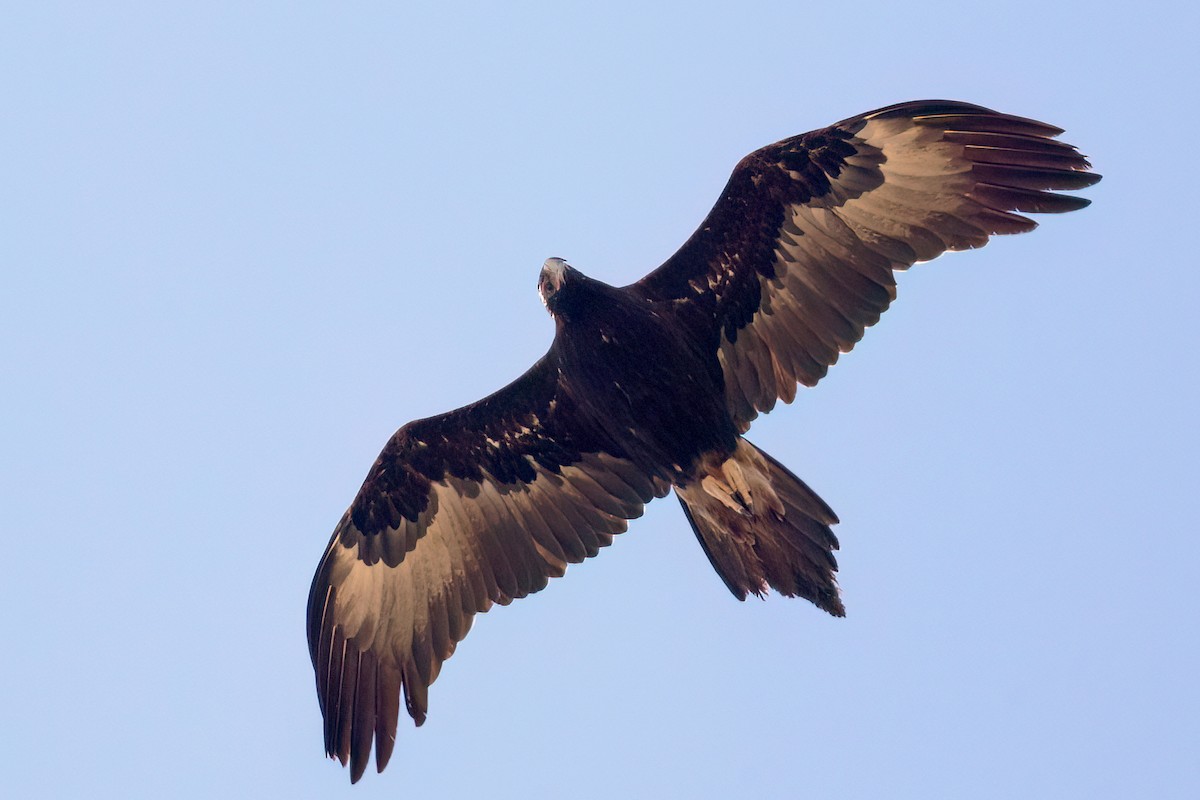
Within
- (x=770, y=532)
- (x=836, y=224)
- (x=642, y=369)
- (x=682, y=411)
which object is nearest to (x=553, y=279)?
(x=642, y=369)

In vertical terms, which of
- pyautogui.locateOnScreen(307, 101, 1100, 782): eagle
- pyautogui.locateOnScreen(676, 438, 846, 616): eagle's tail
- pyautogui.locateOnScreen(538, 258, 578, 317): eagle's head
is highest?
pyautogui.locateOnScreen(538, 258, 578, 317): eagle's head

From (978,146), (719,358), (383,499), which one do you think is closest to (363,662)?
(383,499)

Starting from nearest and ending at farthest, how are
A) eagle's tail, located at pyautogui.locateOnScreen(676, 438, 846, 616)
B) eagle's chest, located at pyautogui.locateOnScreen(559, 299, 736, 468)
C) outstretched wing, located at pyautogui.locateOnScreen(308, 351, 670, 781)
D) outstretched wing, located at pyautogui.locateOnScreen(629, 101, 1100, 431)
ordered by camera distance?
outstretched wing, located at pyautogui.locateOnScreen(629, 101, 1100, 431)
eagle's tail, located at pyautogui.locateOnScreen(676, 438, 846, 616)
eagle's chest, located at pyautogui.locateOnScreen(559, 299, 736, 468)
outstretched wing, located at pyautogui.locateOnScreen(308, 351, 670, 781)

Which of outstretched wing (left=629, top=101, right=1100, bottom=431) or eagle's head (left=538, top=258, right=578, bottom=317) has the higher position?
eagle's head (left=538, top=258, right=578, bottom=317)

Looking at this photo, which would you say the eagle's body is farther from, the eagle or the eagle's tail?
the eagle's tail

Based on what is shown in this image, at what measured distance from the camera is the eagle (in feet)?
34.2

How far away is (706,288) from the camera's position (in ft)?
36.1

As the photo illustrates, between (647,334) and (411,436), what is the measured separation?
7.17ft

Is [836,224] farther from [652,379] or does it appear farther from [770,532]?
[770,532]

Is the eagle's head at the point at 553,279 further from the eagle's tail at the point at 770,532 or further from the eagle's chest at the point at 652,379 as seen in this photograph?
the eagle's tail at the point at 770,532

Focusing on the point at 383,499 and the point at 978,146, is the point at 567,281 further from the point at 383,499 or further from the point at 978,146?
the point at 978,146

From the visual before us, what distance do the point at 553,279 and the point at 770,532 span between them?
2.59 meters

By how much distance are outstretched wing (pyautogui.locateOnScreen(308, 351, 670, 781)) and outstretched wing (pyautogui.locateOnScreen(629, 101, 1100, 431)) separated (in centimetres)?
136

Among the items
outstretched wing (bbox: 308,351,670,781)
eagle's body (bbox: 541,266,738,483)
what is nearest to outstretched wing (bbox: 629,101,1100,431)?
eagle's body (bbox: 541,266,738,483)
